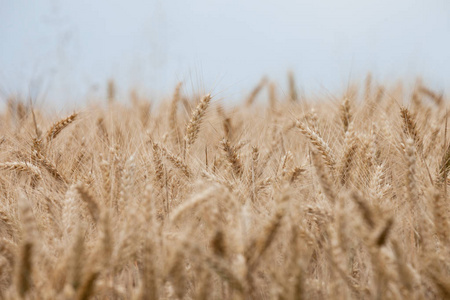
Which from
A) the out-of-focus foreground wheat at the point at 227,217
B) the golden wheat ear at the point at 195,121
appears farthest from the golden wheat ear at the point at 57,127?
the golden wheat ear at the point at 195,121

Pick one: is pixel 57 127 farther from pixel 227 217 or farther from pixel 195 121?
pixel 227 217

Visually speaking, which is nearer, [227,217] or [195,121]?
[227,217]

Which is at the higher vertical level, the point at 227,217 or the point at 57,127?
the point at 57,127

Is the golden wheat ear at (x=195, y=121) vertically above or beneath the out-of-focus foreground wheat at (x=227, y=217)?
above

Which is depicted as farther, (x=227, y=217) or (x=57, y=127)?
(x=57, y=127)

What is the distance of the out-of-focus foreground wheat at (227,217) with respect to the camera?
0.81m

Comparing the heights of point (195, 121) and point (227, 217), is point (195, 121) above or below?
above

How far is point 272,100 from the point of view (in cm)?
377

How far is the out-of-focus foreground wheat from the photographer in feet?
2.64

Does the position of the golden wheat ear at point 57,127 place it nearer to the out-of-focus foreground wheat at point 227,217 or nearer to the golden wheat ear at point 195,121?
the out-of-focus foreground wheat at point 227,217

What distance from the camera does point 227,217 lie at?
996mm

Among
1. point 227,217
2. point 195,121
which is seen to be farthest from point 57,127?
point 227,217

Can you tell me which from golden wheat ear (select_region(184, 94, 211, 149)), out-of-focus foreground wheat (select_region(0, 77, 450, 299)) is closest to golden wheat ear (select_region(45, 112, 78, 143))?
out-of-focus foreground wheat (select_region(0, 77, 450, 299))

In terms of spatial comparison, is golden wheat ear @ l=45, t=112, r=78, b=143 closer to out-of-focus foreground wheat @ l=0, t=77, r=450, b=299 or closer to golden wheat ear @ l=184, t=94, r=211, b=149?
out-of-focus foreground wheat @ l=0, t=77, r=450, b=299
